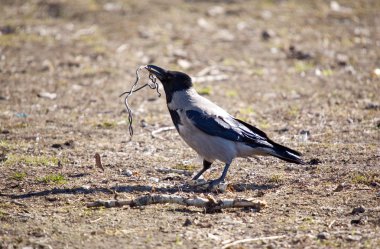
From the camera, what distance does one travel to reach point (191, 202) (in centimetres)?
686

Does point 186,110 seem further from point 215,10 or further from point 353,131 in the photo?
point 215,10

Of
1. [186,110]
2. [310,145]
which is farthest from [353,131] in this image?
[186,110]

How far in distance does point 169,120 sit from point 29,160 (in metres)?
2.77

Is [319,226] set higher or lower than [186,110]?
lower

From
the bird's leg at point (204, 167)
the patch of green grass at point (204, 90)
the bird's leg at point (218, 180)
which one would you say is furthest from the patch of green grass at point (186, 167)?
the patch of green grass at point (204, 90)

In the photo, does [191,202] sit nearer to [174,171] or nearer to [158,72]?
[174,171]

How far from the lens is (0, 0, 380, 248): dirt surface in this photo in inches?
253

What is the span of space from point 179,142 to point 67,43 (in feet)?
20.8

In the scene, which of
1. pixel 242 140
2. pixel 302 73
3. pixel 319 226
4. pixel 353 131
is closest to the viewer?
pixel 319 226

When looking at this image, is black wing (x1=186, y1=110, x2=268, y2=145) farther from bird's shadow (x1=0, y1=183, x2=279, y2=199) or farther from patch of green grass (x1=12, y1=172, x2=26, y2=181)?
patch of green grass (x1=12, y1=172, x2=26, y2=181)

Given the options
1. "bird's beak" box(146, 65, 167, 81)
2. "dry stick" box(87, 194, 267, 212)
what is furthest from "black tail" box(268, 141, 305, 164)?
"bird's beak" box(146, 65, 167, 81)

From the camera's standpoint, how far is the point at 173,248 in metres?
5.91

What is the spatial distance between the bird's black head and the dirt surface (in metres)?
0.86

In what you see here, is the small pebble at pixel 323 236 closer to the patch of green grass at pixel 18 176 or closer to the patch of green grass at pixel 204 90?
the patch of green grass at pixel 18 176
